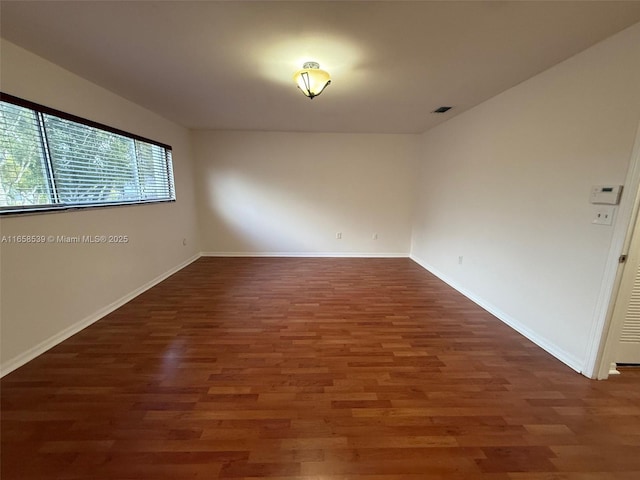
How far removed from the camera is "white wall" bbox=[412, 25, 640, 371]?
5.89 feet

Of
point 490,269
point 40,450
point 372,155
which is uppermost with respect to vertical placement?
point 372,155

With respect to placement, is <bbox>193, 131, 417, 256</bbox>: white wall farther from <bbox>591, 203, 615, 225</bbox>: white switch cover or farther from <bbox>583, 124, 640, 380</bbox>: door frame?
<bbox>583, 124, 640, 380</bbox>: door frame

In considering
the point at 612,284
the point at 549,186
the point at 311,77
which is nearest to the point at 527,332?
the point at 612,284

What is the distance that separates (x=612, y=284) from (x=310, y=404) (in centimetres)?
219

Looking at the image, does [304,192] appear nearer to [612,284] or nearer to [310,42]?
[310,42]

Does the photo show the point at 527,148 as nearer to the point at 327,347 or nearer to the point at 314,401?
the point at 327,347

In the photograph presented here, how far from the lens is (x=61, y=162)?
7.50 feet

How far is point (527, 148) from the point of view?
2.45 meters

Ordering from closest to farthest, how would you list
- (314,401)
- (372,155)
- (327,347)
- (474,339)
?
(314,401) < (327,347) < (474,339) < (372,155)

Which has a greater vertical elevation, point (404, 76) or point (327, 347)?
point (404, 76)

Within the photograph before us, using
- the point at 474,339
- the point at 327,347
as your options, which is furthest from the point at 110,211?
the point at 474,339

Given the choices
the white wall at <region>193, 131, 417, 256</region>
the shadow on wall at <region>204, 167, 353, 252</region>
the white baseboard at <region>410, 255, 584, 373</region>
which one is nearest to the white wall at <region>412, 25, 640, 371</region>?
the white baseboard at <region>410, 255, 584, 373</region>

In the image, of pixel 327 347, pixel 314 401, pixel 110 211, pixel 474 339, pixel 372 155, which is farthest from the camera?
pixel 372 155

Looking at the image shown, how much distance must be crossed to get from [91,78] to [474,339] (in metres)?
4.38
